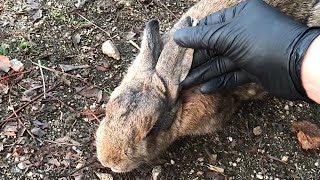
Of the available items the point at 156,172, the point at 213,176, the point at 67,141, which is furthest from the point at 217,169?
the point at 67,141

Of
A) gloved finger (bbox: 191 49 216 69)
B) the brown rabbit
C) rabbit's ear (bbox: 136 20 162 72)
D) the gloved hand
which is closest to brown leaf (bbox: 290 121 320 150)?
the brown rabbit

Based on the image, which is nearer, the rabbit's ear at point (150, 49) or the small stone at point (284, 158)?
the rabbit's ear at point (150, 49)

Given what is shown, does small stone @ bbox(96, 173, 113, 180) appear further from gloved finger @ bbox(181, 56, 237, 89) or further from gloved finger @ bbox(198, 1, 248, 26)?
gloved finger @ bbox(198, 1, 248, 26)

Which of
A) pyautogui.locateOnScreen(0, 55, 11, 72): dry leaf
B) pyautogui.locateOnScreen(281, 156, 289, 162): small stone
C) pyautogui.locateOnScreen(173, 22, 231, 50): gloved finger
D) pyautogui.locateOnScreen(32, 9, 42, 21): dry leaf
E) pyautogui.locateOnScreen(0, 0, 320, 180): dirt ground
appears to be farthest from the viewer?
pyautogui.locateOnScreen(32, 9, 42, 21): dry leaf

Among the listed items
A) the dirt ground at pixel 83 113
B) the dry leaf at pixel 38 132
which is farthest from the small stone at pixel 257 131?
the dry leaf at pixel 38 132

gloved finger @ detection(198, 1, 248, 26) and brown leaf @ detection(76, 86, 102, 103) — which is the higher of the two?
gloved finger @ detection(198, 1, 248, 26)

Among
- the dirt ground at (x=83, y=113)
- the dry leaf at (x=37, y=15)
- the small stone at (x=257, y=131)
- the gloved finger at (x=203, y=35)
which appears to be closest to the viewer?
the gloved finger at (x=203, y=35)

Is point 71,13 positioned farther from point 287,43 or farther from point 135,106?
point 287,43

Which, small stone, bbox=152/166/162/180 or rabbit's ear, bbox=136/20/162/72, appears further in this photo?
small stone, bbox=152/166/162/180

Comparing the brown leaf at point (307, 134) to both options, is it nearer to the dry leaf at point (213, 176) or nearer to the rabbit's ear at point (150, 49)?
the dry leaf at point (213, 176)
